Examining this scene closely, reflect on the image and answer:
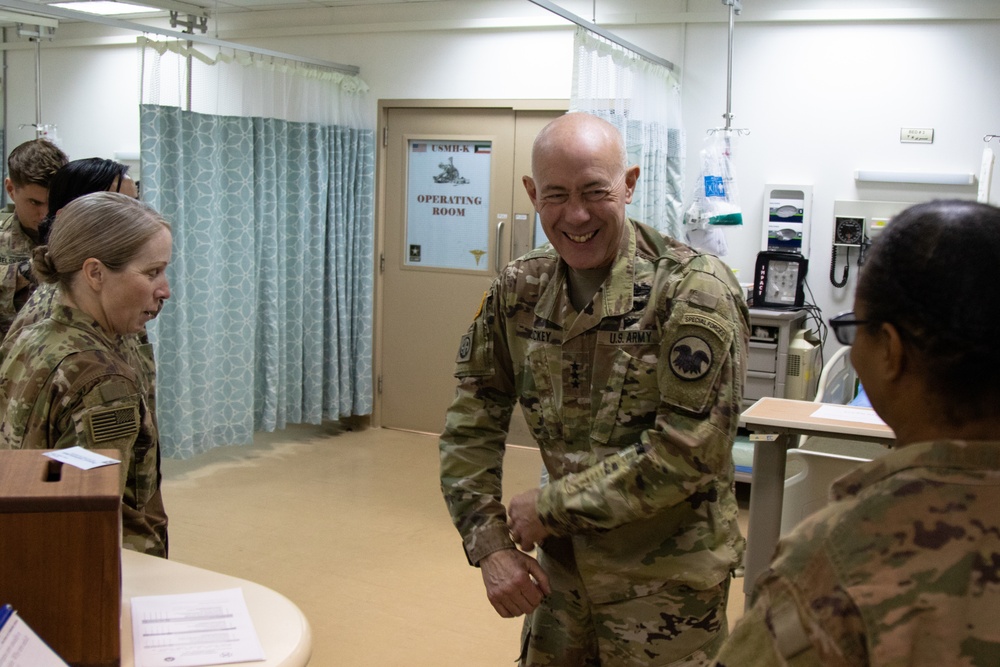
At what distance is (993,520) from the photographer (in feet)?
2.82

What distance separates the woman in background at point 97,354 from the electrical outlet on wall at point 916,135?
163 inches

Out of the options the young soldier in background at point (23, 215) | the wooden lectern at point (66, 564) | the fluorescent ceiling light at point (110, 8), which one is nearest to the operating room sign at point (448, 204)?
the fluorescent ceiling light at point (110, 8)

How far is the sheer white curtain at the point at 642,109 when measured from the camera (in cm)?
446

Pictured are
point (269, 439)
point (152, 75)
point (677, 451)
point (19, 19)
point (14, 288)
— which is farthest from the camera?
point (19, 19)

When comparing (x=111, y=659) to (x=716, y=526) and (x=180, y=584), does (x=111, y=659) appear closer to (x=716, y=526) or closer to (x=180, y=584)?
(x=180, y=584)

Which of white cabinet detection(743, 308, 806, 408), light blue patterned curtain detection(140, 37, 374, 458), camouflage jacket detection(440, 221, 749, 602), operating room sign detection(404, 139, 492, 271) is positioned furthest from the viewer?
operating room sign detection(404, 139, 492, 271)

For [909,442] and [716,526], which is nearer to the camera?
[909,442]

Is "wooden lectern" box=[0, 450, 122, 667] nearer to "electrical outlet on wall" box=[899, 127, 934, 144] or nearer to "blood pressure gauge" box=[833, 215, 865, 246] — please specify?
"blood pressure gauge" box=[833, 215, 865, 246]

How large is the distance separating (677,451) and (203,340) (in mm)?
4005

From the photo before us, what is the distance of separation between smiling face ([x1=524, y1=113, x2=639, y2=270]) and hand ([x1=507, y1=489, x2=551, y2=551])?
1.40 ft

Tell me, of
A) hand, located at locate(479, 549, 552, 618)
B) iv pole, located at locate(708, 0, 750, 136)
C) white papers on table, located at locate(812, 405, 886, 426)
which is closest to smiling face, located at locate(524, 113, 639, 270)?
hand, located at locate(479, 549, 552, 618)

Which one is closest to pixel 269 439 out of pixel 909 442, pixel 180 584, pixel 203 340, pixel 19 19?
pixel 203 340

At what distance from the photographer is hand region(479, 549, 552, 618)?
5.50 ft

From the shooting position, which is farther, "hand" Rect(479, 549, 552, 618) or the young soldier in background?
the young soldier in background
